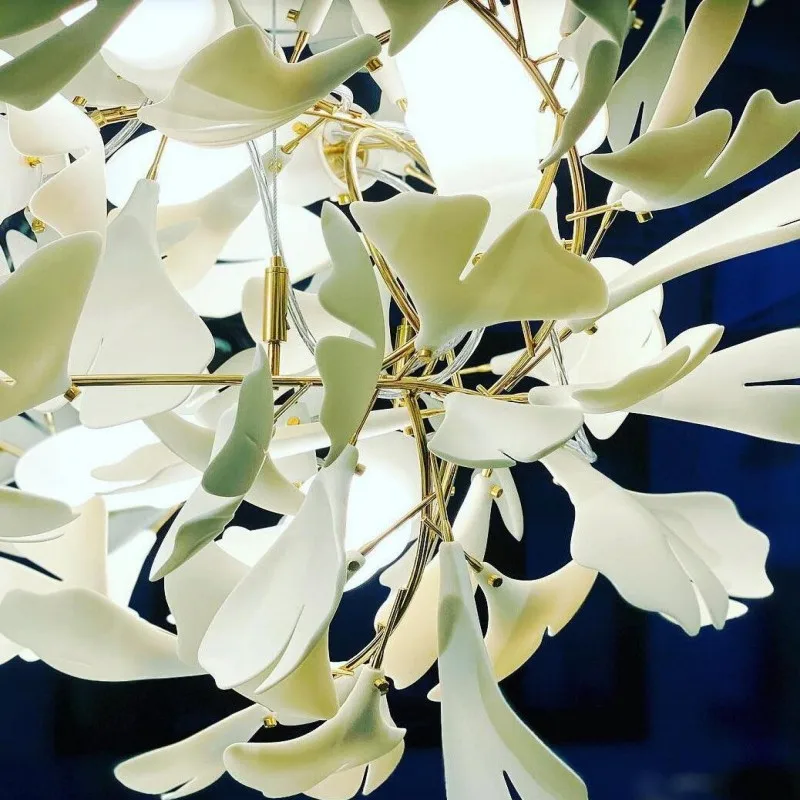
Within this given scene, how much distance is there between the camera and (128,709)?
1.34 metres

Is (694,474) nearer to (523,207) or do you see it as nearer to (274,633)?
(523,207)

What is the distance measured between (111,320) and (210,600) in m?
0.14

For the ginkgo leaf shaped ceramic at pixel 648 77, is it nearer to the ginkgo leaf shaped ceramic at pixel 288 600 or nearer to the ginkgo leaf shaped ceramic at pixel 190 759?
the ginkgo leaf shaped ceramic at pixel 288 600

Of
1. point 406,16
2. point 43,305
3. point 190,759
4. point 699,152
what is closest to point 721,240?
point 699,152

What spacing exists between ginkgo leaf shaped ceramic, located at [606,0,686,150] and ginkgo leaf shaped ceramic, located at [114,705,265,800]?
372 mm

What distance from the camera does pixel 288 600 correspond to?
0.92 ft

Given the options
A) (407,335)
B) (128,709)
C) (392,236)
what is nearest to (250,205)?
(407,335)

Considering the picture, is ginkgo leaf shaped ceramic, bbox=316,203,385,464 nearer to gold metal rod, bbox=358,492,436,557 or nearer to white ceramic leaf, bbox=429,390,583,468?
white ceramic leaf, bbox=429,390,583,468

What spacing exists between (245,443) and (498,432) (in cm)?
10

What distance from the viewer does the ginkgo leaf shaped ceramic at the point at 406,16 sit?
0.27 m

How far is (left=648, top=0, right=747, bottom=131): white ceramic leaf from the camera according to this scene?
34 centimetres

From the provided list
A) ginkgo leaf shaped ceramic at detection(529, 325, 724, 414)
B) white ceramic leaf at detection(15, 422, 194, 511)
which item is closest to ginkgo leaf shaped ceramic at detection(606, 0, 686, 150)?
ginkgo leaf shaped ceramic at detection(529, 325, 724, 414)

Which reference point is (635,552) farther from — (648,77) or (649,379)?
(648,77)

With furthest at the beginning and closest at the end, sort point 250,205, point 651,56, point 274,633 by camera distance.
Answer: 1. point 250,205
2. point 651,56
3. point 274,633
